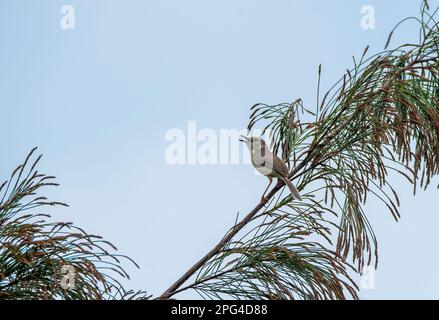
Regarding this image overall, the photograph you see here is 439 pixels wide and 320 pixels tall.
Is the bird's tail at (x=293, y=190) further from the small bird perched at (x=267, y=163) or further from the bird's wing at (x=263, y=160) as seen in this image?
the bird's wing at (x=263, y=160)

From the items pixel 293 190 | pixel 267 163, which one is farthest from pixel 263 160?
pixel 293 190

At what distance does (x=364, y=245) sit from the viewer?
125 inches

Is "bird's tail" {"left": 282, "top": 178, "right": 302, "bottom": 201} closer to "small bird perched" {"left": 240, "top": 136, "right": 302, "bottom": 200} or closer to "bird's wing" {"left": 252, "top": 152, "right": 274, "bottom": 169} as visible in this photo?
"small bird perched" {"left": 240, "top": 136, "right": 302, "bottom": 200}

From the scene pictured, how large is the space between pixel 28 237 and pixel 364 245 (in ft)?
4.88

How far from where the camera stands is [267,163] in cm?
357

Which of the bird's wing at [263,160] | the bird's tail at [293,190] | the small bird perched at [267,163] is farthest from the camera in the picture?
the bird's wing at [263,160]

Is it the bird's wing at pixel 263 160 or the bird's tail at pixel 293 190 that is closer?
the bird's tail at pixel 293 190

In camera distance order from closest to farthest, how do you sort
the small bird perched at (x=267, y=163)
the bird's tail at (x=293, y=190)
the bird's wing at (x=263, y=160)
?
the bird's tail at (x=293, y=190) → the small bird perched at (x=267, y=163) → the bird's wing at (x=263, y=160)

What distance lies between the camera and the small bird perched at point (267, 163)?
326 cm

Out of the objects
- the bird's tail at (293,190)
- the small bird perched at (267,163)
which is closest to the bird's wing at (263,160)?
the small bird perched at (267,163)

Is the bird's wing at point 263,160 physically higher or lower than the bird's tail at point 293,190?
higher
